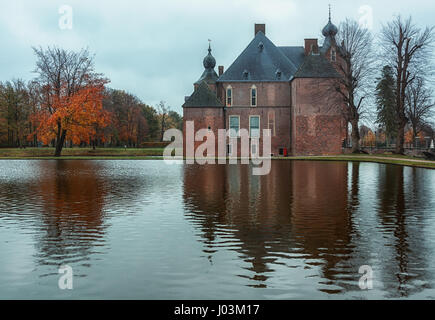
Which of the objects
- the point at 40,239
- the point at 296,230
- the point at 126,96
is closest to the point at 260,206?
the point at 296,230

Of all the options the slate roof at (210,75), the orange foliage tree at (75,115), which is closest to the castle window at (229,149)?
the slate roof at (210,75)

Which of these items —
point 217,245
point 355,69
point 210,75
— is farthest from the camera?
point 210,75

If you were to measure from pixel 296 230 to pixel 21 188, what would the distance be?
12.2 meters

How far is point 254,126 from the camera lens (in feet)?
172

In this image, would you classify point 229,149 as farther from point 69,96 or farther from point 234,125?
point 69,96

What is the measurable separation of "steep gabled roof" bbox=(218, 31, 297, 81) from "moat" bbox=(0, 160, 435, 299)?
39.7 m

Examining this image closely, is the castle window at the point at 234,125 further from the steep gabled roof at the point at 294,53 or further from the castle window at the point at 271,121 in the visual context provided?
the steep gabled roof at the point at 294,53

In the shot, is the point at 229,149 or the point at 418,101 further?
the point at 418,101

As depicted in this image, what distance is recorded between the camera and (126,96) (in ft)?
290

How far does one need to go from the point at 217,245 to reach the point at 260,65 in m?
47.7

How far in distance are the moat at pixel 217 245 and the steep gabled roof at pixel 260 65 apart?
39662 mm

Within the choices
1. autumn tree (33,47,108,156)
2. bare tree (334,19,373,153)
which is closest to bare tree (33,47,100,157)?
autumn tree (33,47,108,156)

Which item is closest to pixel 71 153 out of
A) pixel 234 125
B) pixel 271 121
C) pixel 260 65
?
pixel 234 125
